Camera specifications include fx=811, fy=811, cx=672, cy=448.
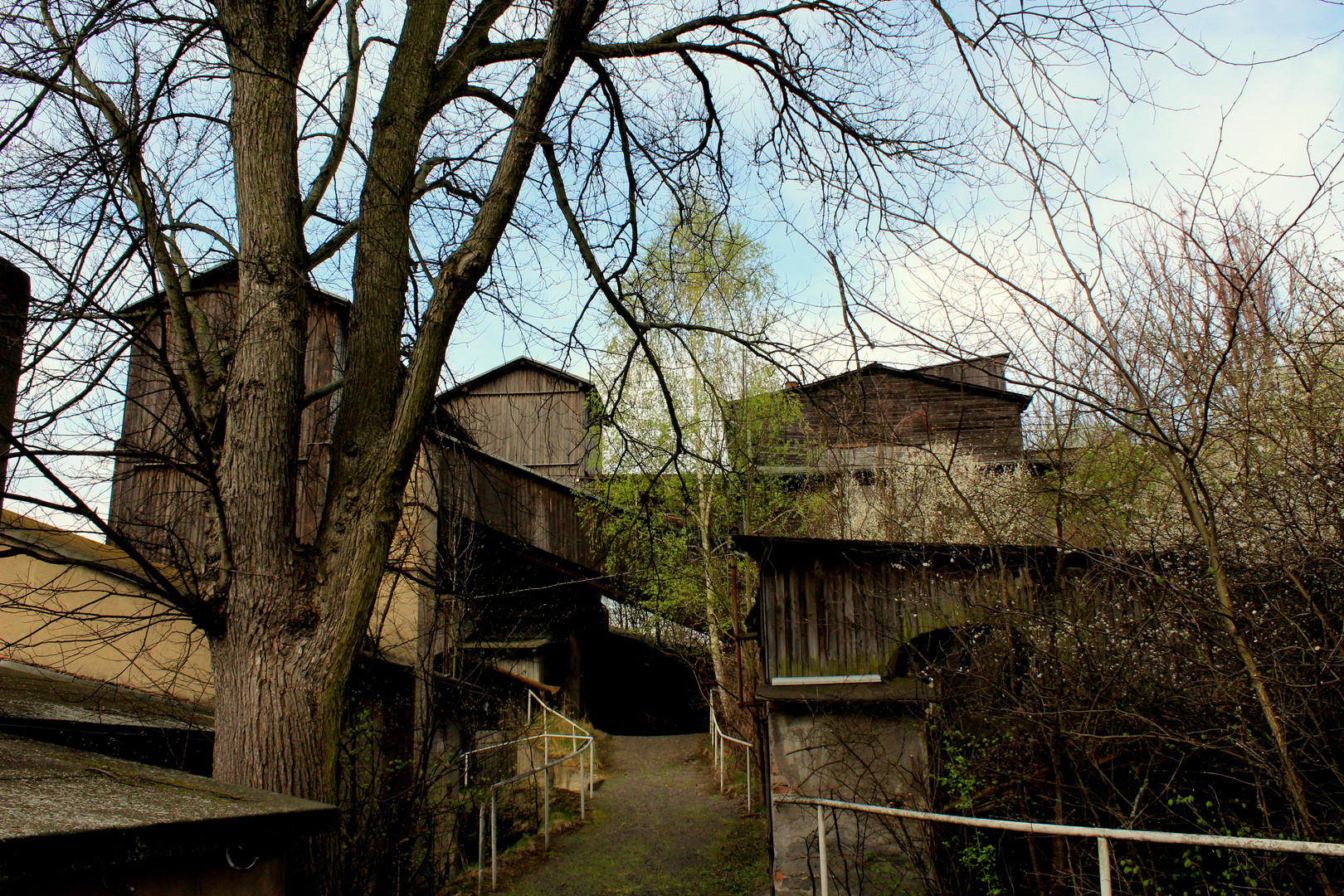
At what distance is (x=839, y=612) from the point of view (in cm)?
920

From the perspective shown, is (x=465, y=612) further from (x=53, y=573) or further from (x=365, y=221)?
(x=365, y=221)

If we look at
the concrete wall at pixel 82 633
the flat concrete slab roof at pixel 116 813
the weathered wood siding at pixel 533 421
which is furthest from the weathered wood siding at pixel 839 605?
the weathered wood siding at pixel 533 421

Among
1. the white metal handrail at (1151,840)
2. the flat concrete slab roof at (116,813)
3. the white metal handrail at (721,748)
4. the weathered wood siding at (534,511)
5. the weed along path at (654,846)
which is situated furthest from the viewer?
the white metal handrail at (721,748)

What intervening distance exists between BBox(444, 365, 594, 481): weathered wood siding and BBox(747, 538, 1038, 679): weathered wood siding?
1029 centimetres

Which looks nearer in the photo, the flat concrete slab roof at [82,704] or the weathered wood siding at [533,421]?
the flat concrete slab roof at [82,704]

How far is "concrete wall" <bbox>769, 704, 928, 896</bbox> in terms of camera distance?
7926 millimetres

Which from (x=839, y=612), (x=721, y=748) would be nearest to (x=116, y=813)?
(x=839, y=612)

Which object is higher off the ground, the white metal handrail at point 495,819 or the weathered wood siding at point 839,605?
the weathered wood siding at point 839,605

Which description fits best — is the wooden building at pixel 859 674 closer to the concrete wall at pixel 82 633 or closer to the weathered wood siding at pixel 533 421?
the concrete wall at pixel 82 633

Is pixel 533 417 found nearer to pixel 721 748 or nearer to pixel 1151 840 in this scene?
pixel 721 748

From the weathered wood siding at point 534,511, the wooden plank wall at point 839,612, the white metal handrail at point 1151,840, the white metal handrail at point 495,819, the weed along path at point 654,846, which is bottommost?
the weed along path at point 654,846

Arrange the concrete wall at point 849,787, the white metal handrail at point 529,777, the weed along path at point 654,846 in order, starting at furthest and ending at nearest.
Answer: the weed along path at point 654,846 < the white metal handrail at point 529,777 < the concrete wall at point 849,787

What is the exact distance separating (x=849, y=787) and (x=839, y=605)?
192cm

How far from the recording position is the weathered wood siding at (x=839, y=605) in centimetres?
875
